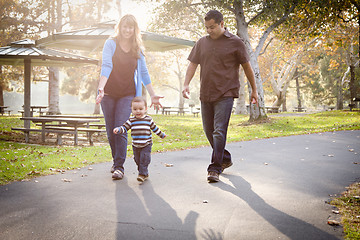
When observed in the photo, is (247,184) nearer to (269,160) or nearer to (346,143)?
(269,160)

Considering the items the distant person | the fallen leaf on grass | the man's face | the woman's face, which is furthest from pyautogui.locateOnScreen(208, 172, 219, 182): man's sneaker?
the woman's face

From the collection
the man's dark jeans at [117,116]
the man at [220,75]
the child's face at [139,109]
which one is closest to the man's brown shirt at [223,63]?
the man at [220,75]

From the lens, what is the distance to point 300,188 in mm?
4273

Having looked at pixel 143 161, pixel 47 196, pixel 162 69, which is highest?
pixel 162 69

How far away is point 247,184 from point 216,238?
190cm

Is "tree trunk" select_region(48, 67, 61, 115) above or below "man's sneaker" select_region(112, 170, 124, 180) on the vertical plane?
above

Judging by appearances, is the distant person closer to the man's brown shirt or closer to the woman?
the woman

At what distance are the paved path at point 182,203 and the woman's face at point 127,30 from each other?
204 cm

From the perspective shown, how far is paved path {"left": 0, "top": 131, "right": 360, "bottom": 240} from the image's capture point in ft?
9.48

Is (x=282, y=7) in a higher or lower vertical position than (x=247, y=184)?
higher

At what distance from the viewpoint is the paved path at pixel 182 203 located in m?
2.89

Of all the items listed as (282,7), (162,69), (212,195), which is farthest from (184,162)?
(162,69)

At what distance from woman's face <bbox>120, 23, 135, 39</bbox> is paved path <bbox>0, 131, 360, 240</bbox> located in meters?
2.04

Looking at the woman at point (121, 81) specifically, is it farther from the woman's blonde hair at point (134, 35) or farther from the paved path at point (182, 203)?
the paved path at point (182, 203)
